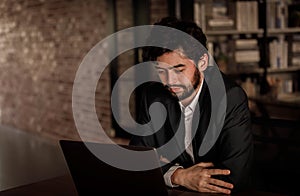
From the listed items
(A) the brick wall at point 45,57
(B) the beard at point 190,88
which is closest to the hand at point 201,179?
(B) the beard at point 190,88

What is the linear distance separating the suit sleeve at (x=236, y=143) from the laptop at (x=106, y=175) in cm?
35

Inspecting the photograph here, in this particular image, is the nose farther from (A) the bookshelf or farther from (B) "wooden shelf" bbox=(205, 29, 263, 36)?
(B) "wooden shelf" bbox=(205, 29, 263, 36)

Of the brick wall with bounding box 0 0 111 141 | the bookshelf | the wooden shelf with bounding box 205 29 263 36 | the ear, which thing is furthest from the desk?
the brick wall with bounding box 0 0 111 141

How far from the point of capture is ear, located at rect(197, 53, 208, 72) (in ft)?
5.72

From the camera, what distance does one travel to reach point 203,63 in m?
1.76

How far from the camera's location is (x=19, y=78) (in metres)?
6.84

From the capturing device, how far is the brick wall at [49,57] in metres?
5.14

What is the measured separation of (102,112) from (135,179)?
3943 millimetres

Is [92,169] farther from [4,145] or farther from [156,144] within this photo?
[4,145]

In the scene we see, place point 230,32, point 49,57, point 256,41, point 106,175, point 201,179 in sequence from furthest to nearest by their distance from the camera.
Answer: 1. point 49,57
2. point 256,41
3. point 230,32
4. point 201,179
5. point 106,175

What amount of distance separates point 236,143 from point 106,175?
1.74ft

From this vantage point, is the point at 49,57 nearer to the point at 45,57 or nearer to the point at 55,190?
the point at 45,57

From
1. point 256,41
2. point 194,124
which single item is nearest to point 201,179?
Result: point 194,124

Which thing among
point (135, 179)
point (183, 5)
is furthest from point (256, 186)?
point (183, 5)
